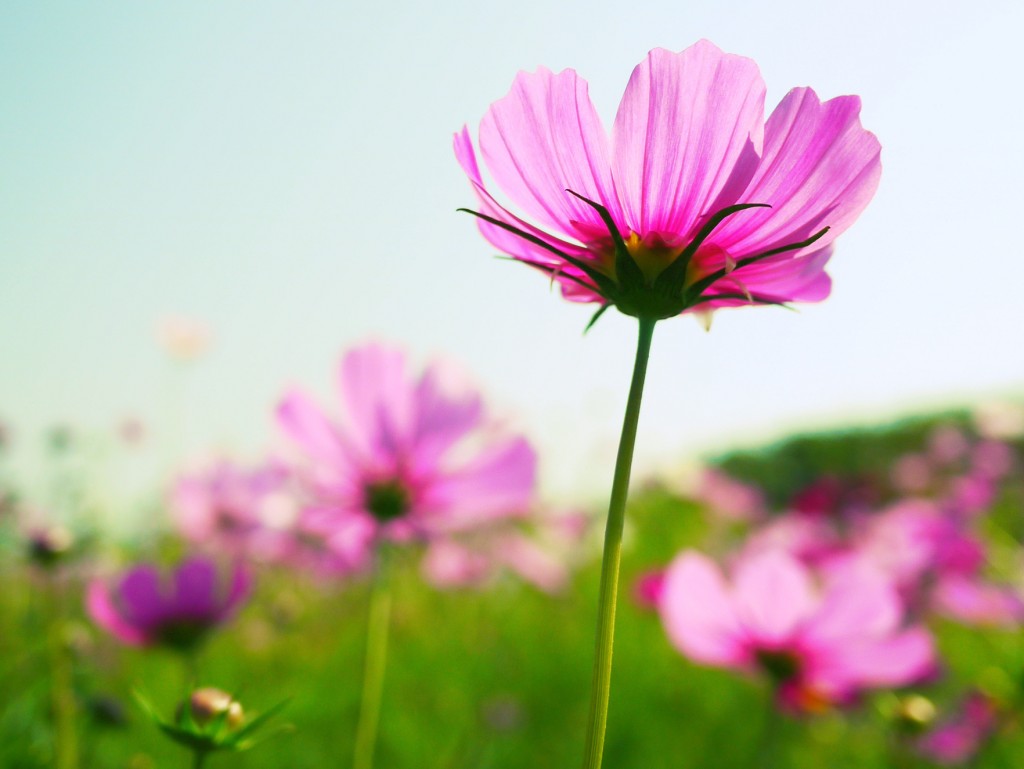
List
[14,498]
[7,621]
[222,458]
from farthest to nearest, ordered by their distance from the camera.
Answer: [7,621] → [14,498] → [222,458]

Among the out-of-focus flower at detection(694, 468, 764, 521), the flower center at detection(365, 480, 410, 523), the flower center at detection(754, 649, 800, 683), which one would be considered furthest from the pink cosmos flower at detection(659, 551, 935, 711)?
the out-of-focus flower at detection(694, 468, 764, 521)

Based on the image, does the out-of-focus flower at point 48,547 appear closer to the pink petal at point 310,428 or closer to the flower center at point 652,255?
the pink petal at point 310,428

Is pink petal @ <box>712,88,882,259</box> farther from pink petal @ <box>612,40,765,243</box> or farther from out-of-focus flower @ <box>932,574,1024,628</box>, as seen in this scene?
out-of-focus flower @ <box>932,574,1024,628</box>

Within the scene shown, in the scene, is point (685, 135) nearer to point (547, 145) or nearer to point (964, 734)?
point (547, 145)

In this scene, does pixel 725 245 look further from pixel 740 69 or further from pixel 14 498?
pixel 14 498

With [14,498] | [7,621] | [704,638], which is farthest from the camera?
[7,621]

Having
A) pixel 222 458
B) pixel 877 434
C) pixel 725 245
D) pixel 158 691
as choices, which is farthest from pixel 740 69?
pixel 877 434
